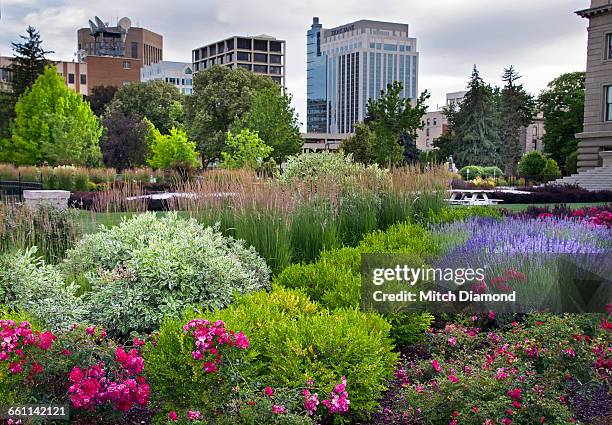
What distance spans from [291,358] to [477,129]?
212 ft

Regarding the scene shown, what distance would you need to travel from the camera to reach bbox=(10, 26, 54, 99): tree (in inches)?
2267

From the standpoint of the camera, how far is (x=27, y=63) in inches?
2292

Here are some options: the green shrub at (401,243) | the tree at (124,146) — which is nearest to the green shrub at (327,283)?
the green shrub at (401,243)

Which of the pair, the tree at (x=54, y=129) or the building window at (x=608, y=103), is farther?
the building window at (x=608, y=103)

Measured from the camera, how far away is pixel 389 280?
18.3 ft

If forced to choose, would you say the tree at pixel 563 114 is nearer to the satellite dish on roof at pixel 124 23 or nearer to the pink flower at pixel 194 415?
the pink flower at pixel 194 415

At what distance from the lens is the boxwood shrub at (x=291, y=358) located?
362 cm

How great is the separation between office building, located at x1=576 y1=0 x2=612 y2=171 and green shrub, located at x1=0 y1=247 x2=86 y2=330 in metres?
38.5

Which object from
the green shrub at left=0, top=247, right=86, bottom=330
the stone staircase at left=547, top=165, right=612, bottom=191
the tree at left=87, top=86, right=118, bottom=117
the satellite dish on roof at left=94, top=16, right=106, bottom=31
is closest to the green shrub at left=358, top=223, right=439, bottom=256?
the green shrub at left=0, top=247, right=86, bottom=330

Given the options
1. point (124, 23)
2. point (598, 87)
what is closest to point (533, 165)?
point (598, 87)

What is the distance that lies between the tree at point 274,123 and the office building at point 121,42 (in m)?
108

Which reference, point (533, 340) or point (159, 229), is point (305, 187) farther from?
point (533, 340)

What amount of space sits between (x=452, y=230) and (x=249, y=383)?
171 inches

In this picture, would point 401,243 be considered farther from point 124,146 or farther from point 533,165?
point 533,165
